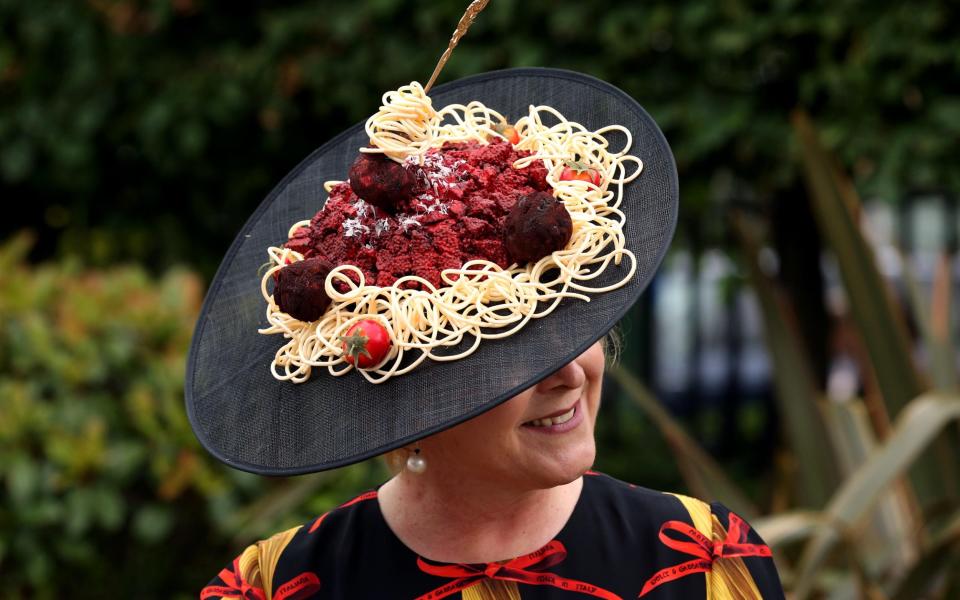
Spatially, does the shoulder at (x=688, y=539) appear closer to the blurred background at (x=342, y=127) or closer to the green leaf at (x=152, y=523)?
the blurred background at (x=342, y=127)

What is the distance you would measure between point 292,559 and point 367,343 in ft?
1.39

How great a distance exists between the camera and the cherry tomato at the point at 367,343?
4.67 feet

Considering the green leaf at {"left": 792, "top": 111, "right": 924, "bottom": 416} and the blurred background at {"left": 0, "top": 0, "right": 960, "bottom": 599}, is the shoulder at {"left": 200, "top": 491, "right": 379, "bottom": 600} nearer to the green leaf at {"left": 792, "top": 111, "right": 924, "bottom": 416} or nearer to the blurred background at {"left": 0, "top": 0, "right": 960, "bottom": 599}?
the blurred background at {"left": 0, "top": 0, "right": 960, "bottom": 599}

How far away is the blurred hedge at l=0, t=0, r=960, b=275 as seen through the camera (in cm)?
376

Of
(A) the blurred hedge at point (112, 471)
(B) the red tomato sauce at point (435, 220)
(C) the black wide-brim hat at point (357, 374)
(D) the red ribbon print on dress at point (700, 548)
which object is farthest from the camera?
(A) the blurred hedge at point (112, 471)

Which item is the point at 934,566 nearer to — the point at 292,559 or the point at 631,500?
the point at 631,500

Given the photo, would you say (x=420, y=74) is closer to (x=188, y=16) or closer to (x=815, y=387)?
(x=188, y=16)

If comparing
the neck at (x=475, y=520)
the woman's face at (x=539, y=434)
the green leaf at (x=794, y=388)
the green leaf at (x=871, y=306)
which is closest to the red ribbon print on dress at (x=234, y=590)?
the neck at (x=475, y=520)

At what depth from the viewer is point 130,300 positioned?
3686mm

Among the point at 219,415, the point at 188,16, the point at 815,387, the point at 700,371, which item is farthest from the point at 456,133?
the point at 700,371

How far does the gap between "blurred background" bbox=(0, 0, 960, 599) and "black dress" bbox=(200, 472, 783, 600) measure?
4.14ft

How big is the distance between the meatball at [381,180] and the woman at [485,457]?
23 centimetres

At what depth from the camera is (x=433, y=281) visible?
1.47 m

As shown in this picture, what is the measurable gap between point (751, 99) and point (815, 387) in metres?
1.00
